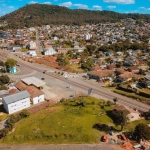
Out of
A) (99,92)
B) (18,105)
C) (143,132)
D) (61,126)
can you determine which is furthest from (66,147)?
(99,92)

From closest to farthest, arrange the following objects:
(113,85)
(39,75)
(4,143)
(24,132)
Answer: (4,143), (24,132), (113,85), (39,75)

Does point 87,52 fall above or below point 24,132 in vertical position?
above

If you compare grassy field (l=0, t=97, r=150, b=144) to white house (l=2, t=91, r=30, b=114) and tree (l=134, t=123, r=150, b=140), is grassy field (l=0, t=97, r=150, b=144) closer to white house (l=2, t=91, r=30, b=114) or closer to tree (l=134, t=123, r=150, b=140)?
tree (l=134, t=123, r=150, b=140)

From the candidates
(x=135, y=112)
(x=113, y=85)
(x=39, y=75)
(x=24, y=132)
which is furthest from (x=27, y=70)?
(x=135, y=112)

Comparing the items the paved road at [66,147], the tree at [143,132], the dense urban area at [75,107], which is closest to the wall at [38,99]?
the dense urban area at [75,107]

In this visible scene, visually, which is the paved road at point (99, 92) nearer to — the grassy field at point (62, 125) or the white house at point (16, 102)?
the grassy field at point (62, 125)

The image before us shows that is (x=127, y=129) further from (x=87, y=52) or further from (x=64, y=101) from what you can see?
(x=87, y=52)

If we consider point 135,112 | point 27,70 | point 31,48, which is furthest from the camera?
point 31,48

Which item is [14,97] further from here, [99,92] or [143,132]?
[143,132]
